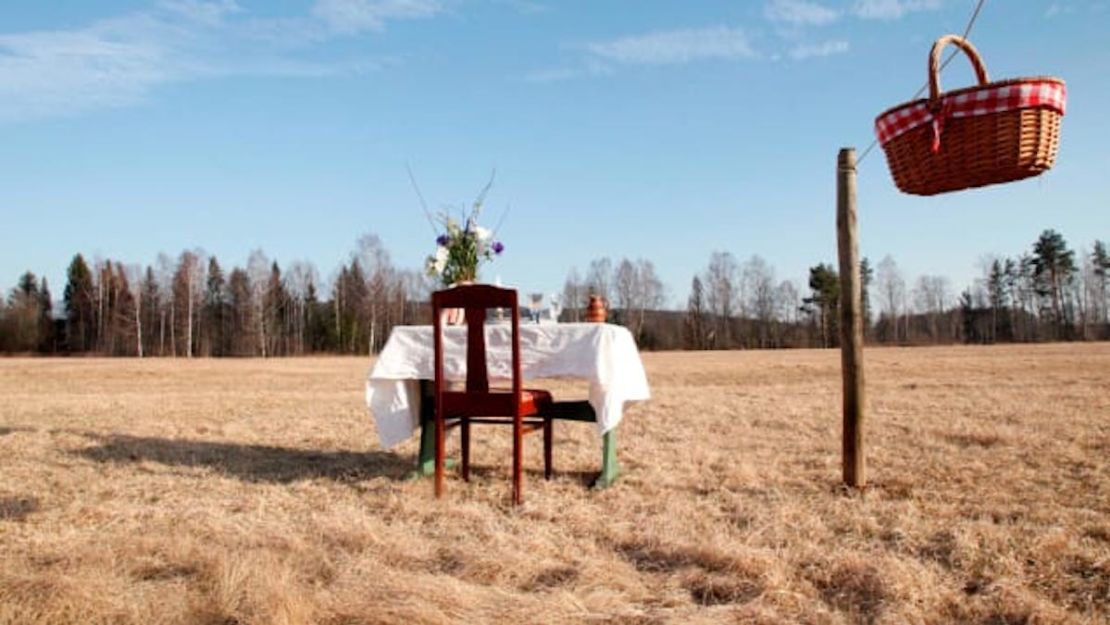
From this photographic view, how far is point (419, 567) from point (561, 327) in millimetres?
2309

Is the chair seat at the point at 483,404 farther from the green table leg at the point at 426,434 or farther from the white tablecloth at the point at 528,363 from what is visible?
the green table leg at the point at 426,434

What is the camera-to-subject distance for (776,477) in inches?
221

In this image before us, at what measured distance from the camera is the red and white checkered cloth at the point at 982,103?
125 inches

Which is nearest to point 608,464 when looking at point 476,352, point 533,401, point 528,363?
point 533,401

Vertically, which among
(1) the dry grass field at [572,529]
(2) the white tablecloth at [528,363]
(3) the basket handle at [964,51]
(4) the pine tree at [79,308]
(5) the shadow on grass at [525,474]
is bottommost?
(5) the shadow on grass at [525,474]

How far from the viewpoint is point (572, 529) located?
416cm

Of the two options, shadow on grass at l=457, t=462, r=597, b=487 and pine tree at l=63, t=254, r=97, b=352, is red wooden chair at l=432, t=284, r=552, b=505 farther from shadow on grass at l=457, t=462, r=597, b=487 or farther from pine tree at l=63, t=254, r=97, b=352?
pine tree at l=63, t=254, r=97, b=352

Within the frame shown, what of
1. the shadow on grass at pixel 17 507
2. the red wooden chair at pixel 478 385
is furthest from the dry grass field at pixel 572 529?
the red wooden chair at pixel 478 385

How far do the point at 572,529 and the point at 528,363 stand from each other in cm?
157

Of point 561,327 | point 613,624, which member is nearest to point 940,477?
point 561,327

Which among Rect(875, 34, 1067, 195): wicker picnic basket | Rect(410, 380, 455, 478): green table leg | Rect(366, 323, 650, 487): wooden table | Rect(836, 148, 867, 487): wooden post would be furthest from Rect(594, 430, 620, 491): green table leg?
Rect(875, 34, 1067, 195): wicker picnic basket

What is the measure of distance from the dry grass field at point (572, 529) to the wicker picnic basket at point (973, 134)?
1.68m

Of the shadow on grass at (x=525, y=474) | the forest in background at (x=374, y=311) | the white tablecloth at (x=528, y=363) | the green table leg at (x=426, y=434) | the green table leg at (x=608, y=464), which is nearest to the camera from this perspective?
the white tablecloth at (x=528, y=363)

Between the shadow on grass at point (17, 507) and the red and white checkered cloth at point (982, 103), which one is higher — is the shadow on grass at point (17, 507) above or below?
below
